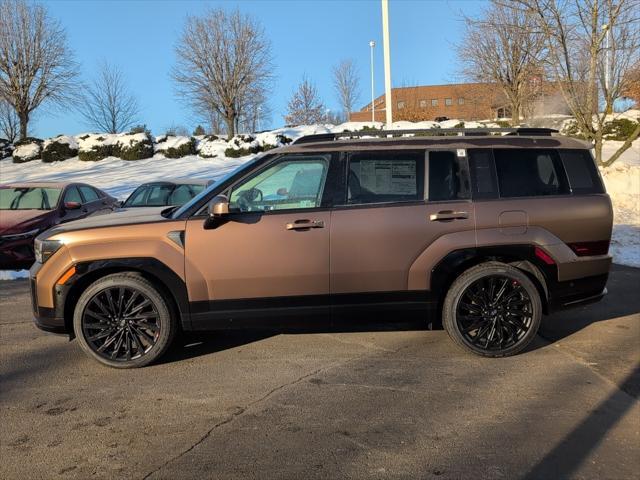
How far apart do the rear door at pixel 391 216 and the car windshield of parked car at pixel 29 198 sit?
7.02 meters

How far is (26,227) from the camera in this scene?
8562 mm

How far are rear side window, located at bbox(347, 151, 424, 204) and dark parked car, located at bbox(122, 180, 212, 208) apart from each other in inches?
268

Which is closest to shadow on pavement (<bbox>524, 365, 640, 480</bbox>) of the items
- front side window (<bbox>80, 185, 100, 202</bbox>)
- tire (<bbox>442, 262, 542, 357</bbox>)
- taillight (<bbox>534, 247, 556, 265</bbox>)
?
tire (<bbox>442, 262, 542, 357</bbox>)

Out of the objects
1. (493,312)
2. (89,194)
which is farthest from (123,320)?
(89,194)

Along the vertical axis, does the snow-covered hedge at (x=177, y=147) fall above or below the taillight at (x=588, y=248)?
above

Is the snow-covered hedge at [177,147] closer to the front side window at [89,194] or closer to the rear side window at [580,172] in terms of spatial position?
the front side window at [89,194]

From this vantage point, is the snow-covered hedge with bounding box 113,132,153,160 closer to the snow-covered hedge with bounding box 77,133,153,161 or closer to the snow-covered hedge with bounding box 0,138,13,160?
the snow-covered hedge with bounding box 77,133,153,161

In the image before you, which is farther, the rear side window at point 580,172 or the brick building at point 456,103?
the brick building at point 456,103

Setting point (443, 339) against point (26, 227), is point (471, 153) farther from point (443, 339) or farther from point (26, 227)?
point (26, 227)

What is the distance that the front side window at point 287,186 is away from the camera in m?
4.46

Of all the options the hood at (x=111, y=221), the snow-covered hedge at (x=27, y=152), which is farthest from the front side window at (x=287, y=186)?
the snow-covered hedge at (x=27, y=152)

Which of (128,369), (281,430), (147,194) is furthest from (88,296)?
(147,194)

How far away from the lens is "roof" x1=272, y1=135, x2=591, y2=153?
4.54 m

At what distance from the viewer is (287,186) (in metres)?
4.52
